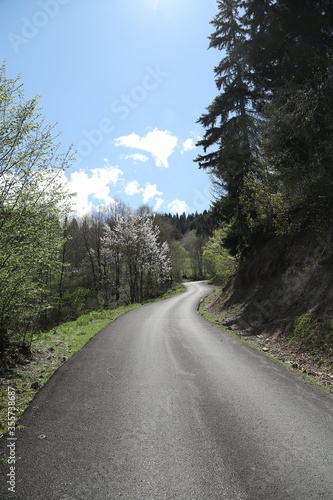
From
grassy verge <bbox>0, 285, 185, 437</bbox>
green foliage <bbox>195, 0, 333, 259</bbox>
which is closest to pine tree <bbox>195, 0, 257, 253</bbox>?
green foliage <bbox>195, 0, 333, 259</bbox>

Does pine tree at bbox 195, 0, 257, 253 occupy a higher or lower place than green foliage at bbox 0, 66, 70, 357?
higher

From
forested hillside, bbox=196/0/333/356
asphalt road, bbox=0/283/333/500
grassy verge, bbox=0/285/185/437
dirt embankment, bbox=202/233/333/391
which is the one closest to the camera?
asphalt road, bbox=0/283/333/500

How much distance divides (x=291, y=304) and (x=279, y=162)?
604cm

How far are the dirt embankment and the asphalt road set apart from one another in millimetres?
1465

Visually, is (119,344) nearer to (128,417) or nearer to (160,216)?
(128,417)

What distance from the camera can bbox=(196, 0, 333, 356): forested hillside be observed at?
10.9 metres

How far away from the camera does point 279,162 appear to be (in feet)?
41.5

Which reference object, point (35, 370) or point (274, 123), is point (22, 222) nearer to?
point (35, 370)

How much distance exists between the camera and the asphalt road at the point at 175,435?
3146mm

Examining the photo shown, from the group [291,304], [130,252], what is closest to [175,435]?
[291,304]

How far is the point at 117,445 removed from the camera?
12.9ft

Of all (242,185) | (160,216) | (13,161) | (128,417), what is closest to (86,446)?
(128,417)

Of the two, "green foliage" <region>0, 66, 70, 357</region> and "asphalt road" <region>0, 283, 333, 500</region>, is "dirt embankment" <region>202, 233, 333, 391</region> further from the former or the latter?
"green foliage" <region>0, 66, 70, 357</region>

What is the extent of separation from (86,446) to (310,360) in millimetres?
6619
